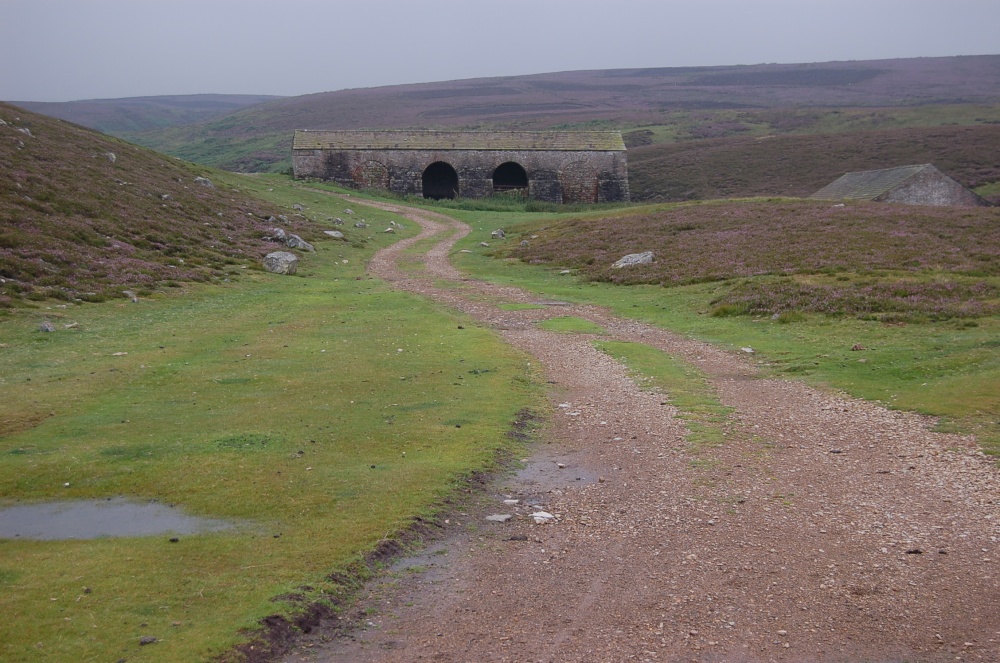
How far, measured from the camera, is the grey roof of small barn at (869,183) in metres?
50.4

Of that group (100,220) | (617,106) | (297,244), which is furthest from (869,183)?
(617,106)

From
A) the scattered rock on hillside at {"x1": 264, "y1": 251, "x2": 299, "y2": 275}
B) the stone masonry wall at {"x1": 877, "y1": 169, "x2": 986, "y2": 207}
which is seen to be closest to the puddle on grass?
the scattered rock on hillside at {"x1": 264, "y1": 251, "x2": 299, "y2": 275}

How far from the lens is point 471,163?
67.2 meters

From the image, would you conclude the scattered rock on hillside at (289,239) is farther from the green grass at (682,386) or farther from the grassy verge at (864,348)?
the green grass at (682,386)

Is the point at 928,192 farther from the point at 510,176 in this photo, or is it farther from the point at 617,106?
the point at 617,106

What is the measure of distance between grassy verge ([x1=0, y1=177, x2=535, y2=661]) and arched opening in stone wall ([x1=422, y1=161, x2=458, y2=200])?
53.8m

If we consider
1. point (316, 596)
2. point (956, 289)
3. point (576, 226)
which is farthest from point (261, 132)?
point (316, 596)

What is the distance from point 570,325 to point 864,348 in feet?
24.8

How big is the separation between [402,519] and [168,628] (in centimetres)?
286

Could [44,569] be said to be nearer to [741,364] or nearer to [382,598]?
[382,598]

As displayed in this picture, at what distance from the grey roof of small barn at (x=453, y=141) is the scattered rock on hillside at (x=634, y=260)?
119 ft

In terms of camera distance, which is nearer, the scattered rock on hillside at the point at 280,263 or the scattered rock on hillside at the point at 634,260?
the scattered rock on hillside at the point at 280,263

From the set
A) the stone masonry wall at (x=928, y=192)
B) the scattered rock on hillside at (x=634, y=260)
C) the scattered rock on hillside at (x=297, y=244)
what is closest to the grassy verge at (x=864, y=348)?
the scattered rock on hillside at (x=634, y=260)

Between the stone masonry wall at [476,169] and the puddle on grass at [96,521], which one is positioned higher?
the stone masonry wall at [476,169]
